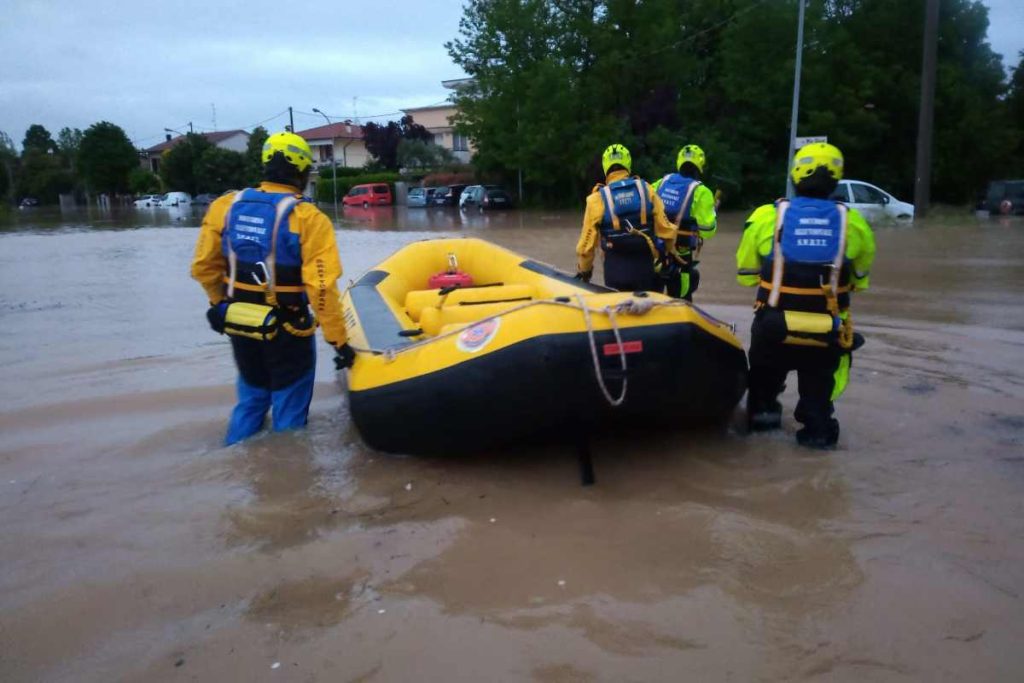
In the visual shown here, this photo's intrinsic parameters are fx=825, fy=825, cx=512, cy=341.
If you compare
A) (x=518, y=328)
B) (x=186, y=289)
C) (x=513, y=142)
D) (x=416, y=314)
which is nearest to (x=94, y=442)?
(x=416, y=314)

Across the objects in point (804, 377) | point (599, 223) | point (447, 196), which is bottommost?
point (804, 377)

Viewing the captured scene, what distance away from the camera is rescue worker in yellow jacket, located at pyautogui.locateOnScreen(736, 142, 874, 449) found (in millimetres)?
3861

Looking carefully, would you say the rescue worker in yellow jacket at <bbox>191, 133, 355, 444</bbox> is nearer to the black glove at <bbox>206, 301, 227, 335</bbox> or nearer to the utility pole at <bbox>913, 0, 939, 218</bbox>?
the black glove at <bbox>206, 301, 227, 335</bbox>

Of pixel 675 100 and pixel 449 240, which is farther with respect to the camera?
pixel 675 100

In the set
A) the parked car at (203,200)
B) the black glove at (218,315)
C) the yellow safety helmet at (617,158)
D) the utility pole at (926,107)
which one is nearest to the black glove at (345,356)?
the black glove at (218,315)

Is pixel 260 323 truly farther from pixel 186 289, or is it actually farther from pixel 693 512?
pixel 186 289

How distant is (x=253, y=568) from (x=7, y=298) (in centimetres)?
959

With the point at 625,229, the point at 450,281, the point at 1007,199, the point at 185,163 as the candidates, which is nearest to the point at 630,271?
the point at 625,229

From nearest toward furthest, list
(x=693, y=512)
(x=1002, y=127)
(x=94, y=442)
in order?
(x=693, y=512) < (x=94, y=442) < (x=1002, y=127)

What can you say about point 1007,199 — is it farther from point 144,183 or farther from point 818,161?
point 144,183

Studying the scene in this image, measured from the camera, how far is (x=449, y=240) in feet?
21.5

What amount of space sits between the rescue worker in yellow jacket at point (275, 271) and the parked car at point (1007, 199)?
21.9 metres

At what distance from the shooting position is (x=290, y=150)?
13.8 feet

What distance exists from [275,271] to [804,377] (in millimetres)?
2712
